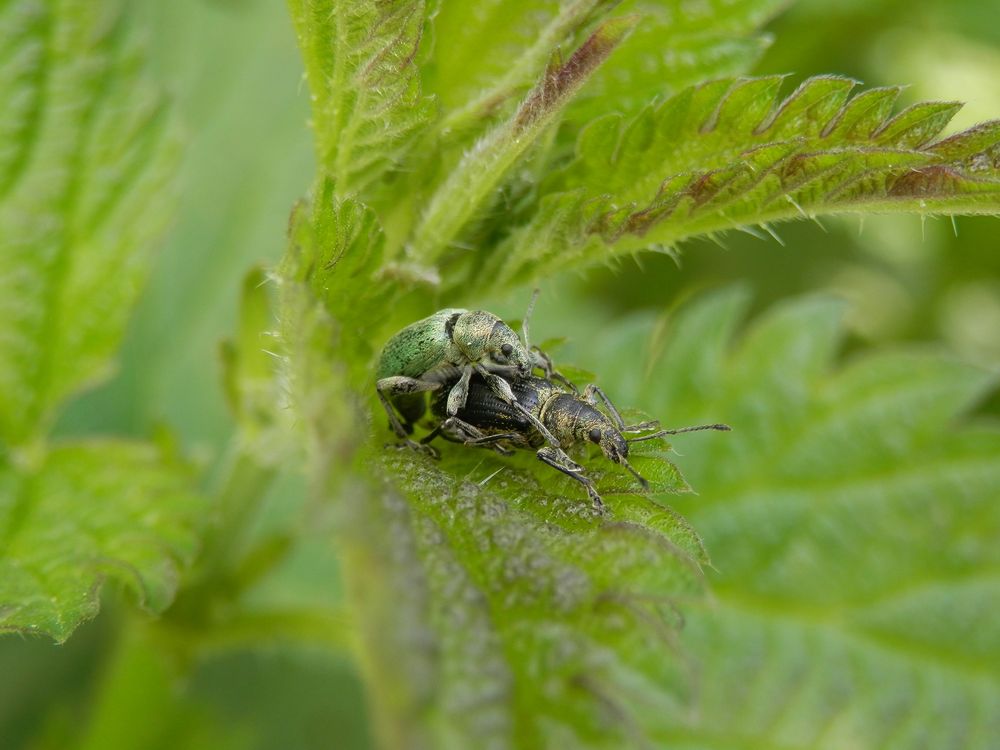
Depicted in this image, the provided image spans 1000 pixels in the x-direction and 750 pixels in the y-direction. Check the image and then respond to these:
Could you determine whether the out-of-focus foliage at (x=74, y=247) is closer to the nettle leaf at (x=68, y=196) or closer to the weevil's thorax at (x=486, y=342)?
the nettle leaf at (x=68, y=196)

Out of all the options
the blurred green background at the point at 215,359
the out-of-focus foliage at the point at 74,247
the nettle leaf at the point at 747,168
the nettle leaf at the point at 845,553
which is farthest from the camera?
the blurred green background at the point at 215,359

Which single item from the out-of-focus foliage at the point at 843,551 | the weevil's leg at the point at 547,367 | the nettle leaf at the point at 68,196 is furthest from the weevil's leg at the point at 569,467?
the nettle leaf at the point at 68,196

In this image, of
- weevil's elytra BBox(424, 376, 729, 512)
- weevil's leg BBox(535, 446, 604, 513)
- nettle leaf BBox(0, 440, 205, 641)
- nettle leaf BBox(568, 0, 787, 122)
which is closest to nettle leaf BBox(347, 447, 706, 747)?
weevil's leg BBox(535, 446, 604, 513)

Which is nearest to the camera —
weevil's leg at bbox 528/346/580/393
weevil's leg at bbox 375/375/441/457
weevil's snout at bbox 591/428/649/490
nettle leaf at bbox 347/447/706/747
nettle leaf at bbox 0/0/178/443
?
nettle leaf at bbox 347/447/706/747

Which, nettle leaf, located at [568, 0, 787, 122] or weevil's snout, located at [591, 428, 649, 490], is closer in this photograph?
weevil's snout, located at [591, 428, 649, 490]

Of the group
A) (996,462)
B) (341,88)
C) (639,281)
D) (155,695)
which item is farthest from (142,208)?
(639,281)

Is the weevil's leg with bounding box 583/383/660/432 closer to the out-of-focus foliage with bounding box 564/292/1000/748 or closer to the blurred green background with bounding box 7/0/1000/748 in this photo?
the out-of-focus foliage with bounding box 564/292/1000/748
